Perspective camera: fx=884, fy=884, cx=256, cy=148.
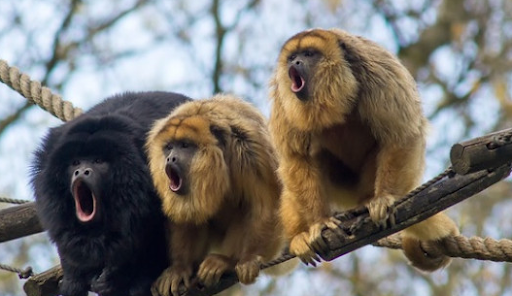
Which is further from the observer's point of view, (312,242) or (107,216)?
(107,216)

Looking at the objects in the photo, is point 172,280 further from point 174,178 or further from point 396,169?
point 396,169

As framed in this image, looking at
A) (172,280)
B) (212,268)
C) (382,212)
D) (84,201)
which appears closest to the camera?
(382,212)

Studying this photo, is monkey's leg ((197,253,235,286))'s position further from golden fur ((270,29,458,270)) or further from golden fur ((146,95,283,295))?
golden fur ((270,29,458,270))

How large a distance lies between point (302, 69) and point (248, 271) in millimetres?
1173

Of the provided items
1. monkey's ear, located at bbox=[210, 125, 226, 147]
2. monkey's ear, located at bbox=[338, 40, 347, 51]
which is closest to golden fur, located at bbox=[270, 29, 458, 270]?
monkey's ear, located at bbox=[338, 40, 347, 51]

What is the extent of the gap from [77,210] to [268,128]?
1.23 meters

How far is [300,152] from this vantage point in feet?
16.4

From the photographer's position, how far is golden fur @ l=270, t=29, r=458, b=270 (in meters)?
4.80

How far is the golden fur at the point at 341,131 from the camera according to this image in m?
4.80

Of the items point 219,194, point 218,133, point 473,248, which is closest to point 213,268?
point 219,194

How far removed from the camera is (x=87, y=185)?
16.9ft

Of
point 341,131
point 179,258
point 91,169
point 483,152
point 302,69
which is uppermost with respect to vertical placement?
point 302,69

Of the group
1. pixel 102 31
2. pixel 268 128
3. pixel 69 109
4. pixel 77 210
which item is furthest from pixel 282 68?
pixel 102 31

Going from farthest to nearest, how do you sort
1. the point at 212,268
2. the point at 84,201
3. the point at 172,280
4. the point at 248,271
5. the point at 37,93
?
the point at 37,93 → the point at 84,201 → the point at 172,280 → the point at 212,268 → the point at 248,271
